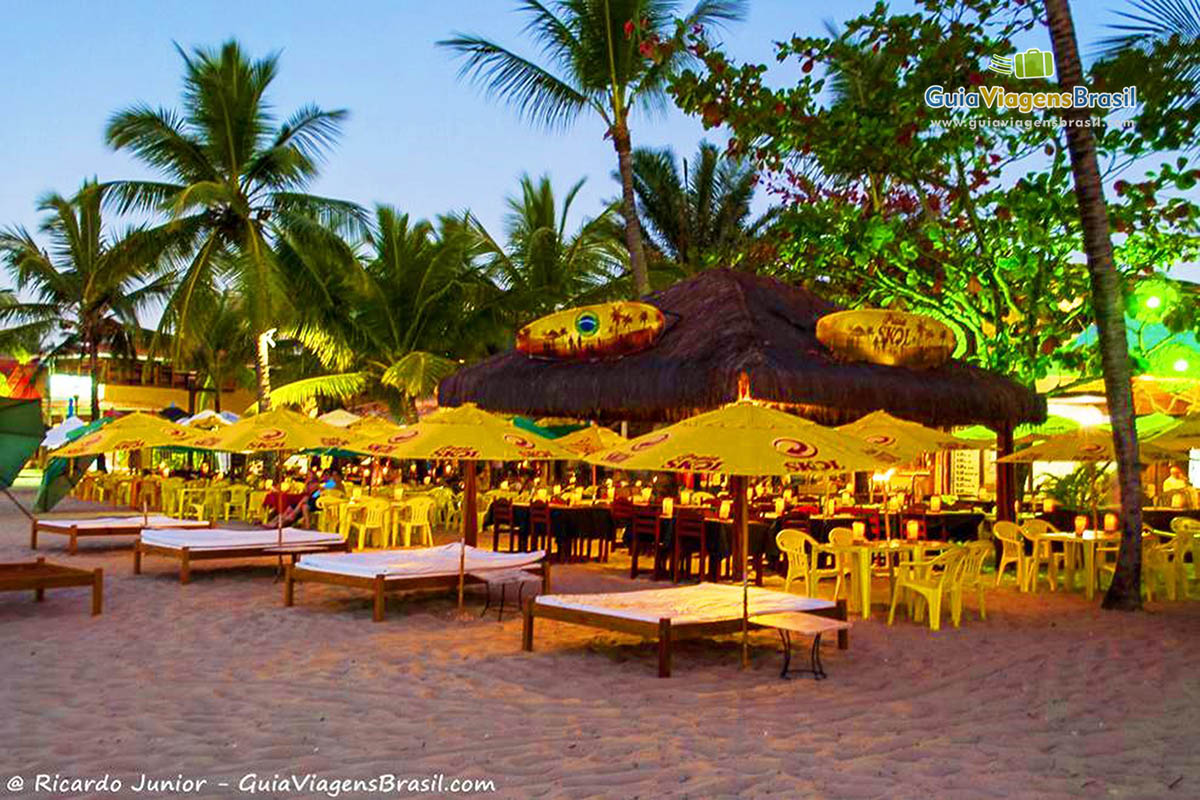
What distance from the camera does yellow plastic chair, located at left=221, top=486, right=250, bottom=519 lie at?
2089cm

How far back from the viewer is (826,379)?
13.5 meters

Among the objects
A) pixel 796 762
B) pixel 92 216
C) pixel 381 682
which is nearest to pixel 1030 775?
pixel 796 762

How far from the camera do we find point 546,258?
25812 millimetres

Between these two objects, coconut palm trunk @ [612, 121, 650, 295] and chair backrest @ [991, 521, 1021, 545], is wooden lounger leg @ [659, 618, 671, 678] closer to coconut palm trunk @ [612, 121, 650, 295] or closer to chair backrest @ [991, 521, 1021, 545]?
chair backrest @ [991, 521, 1021, 545]

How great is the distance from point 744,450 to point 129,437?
1017cm

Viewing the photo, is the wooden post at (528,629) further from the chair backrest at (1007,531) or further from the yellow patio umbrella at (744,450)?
the chair backrest at (1007,531)

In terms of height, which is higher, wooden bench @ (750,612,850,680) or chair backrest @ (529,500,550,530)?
chair backrest @ (529,500,550,530)

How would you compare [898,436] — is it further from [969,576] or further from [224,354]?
[224,354]

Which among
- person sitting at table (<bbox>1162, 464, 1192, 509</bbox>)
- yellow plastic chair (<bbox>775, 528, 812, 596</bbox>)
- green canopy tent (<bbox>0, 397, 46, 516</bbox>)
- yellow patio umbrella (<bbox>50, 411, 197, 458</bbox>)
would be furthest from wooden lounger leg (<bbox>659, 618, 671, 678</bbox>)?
person sitting at table (<bbox>1162, 464, 1192, 509</bbox>)

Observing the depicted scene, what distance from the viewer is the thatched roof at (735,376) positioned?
531 inches

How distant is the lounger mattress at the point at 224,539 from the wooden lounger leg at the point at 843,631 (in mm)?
6676

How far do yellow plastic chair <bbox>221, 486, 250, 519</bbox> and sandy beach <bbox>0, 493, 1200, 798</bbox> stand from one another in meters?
10.5

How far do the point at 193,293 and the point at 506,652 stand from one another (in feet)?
50.7

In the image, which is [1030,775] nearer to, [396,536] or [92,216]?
[396,536]
